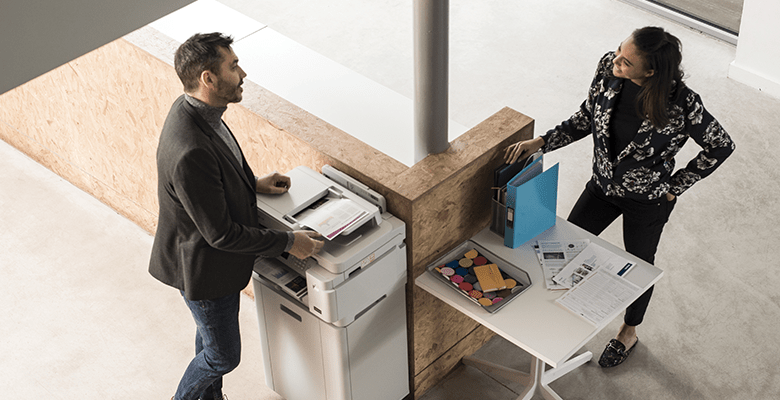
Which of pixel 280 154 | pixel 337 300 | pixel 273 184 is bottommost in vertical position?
pixel 337 300

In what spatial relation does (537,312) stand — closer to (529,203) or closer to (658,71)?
(529,203)

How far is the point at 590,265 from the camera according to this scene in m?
3.21

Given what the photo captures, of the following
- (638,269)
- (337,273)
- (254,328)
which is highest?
(337,273)

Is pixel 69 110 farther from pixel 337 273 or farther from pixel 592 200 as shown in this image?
pixel 592 200

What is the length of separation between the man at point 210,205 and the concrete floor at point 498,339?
0.88 metres

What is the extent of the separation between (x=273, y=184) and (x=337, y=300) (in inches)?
20.4

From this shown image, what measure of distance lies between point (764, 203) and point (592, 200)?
1.74m

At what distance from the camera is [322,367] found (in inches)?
128

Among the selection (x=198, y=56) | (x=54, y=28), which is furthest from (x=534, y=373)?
(x=54, y=28)

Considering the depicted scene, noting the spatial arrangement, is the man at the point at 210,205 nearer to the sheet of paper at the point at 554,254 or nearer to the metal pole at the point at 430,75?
the metal pole at the point at 430,75

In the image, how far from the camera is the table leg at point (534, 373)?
3.53 meters

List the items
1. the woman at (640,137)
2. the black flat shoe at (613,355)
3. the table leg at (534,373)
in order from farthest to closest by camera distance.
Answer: the black flat shoe at (613,355) < the table leg at (534,373) < the woman at (640,137)

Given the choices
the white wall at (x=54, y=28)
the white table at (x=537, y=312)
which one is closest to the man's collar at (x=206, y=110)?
the white wall at (x=54, y=28)

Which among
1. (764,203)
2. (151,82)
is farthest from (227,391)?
(764,203)
